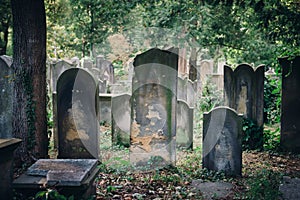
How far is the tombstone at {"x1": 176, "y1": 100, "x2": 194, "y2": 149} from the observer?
762cm

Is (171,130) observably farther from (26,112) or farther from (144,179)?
(26,112)

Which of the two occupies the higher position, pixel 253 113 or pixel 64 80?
pixel 64 80

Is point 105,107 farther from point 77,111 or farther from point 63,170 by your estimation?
point 63,170

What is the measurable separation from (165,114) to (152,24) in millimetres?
6535

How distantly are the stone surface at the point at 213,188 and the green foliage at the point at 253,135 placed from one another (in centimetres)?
232

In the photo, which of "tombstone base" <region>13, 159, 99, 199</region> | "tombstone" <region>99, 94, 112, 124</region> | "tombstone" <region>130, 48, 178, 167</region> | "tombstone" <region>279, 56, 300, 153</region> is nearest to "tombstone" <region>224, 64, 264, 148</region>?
"tombstone" <region>279, 56, 300, 153</region>

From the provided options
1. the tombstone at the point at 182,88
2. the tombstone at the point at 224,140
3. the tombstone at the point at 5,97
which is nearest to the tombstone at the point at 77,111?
the tombstone at the point at 5,97

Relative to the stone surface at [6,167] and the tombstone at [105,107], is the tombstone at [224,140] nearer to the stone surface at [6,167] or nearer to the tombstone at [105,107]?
the stone surface at [6,167]

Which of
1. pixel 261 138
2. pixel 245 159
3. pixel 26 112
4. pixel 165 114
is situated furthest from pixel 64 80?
pixel 261 138

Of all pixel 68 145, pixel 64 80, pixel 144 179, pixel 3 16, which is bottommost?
pixel 144 179

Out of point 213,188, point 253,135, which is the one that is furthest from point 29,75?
point 253,135

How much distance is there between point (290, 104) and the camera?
7.07 m

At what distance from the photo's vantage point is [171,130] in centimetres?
613

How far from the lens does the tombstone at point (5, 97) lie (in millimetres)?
6773
